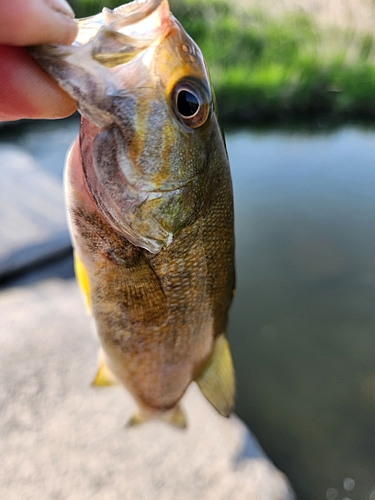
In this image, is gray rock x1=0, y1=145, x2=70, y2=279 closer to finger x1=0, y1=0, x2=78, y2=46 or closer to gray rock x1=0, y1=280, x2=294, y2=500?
gray rock x1=0, y1=280, x2=294, y2=500

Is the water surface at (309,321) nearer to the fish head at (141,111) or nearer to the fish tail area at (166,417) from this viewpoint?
the fish tail area at (166,417)

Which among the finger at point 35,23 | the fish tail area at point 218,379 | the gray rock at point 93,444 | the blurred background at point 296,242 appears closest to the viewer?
the finger at point 35,23

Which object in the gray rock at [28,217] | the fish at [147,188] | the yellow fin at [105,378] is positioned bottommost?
the gray rock at [28,217]

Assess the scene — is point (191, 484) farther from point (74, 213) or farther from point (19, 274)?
point (19, 274)

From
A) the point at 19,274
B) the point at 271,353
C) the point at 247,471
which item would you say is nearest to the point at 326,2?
the point at 271,353

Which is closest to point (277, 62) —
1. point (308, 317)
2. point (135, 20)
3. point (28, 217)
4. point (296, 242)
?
point (296, 242)

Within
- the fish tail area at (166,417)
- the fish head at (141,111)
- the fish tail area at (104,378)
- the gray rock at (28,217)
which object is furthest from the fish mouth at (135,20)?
the gray rock at (28,217)

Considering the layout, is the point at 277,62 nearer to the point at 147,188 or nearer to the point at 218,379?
the point at 218,379
